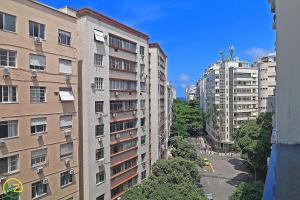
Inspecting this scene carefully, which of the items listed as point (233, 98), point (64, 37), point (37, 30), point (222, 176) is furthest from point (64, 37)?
point (233, 98)

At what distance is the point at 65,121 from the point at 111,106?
6.44m

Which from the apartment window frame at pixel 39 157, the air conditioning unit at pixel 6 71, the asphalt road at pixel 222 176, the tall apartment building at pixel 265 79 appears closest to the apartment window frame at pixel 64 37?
the air conditioning unit at pixel 6 71

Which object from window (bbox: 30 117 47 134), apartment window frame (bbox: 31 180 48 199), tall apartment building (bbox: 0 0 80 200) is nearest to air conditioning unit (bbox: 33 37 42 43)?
tall apartment building (bbox: 0 0 80 200)

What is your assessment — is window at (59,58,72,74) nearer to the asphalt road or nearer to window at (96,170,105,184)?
window at (96,170,105,184)

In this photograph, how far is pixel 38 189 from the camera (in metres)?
18.6

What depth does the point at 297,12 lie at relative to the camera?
4336 mm

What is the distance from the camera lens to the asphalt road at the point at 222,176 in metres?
39.3

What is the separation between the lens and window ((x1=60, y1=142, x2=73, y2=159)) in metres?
20.5

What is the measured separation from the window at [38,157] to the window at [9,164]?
3.79ft

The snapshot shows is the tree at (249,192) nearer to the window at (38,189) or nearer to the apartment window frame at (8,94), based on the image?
the window at (38,189)

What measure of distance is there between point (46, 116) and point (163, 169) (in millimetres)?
13959

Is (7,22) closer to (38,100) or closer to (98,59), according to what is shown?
(38,100)

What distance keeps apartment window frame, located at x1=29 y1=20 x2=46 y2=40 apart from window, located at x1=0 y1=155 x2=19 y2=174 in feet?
22.9

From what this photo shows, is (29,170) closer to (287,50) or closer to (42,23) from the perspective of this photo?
(42,23)
